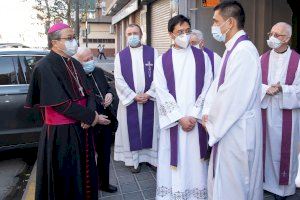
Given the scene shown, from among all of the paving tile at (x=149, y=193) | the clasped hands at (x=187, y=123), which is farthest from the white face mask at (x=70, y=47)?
the paving tile at (x=149, y=193)

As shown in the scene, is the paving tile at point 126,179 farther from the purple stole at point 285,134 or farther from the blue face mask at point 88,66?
the purple stole at point 285,134

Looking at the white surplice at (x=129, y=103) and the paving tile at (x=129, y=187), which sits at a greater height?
the white surplice at (x=129, y=103)

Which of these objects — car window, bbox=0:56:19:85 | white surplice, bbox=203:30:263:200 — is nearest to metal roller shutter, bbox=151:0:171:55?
car window, bbox=0:56:19:85

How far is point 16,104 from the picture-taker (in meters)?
6.11

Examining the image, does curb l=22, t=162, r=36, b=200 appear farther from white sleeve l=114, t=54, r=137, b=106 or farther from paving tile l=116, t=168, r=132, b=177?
white sleeve l=114, t=54, r=137, b=106

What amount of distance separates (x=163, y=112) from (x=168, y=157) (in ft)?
1.67

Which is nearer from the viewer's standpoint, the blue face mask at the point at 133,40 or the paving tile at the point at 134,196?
the paving tile at the point at 134,196

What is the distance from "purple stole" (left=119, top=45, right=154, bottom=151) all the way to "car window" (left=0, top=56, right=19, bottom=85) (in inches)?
73.2

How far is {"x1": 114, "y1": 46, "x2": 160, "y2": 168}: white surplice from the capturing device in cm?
560

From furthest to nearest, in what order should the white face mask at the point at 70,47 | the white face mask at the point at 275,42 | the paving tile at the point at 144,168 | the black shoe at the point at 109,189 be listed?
the paving tile at the point at 144,168, the black shoe at the point at 109,189, the white face mask at the point at 275,42, the white face mask at the point at 70,47

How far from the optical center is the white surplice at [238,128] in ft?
10.5

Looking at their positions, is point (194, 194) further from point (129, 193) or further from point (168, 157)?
point (129, 193)

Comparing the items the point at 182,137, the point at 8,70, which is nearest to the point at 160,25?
the point at 8,70

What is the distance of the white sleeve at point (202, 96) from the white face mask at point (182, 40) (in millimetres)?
292
